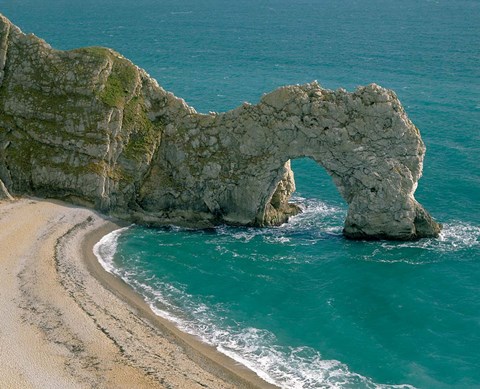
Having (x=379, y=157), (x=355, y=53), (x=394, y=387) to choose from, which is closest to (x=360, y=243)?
(x=379, y=157)

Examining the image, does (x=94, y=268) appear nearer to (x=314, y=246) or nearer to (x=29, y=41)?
(x=314, y=246)

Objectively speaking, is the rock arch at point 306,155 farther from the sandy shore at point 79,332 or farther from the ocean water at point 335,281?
the sandy shore at point 79,332

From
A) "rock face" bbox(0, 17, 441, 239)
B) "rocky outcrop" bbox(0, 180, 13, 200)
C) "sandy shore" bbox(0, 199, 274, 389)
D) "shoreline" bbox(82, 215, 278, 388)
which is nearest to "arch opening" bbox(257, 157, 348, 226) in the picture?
"rock face" bbox(0, 17, 441, 239)

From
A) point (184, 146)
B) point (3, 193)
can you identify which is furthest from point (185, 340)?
point (3, 193)

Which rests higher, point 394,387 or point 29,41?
point 29,41

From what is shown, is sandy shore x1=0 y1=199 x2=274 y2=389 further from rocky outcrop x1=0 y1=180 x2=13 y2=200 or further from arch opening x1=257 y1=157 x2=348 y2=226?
arch opening x1=257 y1=157 x2=348 y2=226

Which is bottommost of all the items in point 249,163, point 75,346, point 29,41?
point 75,346

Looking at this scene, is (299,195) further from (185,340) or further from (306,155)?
(185,340)

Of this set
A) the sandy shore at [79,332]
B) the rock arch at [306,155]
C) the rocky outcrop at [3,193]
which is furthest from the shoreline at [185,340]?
the rock arch at [306,155]
